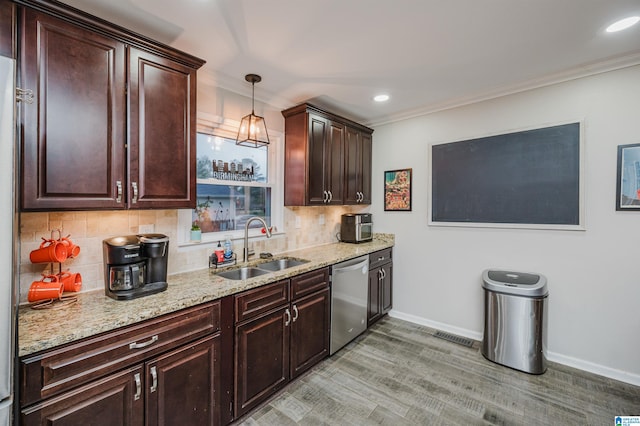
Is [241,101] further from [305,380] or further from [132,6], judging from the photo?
[305,380]

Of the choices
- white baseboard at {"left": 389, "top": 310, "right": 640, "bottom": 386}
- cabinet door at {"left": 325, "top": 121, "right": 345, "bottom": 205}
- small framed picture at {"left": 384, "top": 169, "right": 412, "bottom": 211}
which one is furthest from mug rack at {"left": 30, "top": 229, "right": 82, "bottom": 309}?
white baseboard at {"left": 389, "top": 310, "right": 640, "bottom": 386}

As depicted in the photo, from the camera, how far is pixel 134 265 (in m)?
1.62

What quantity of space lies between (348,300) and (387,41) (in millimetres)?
2286

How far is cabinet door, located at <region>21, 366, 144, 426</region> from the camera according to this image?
1143 millimetres

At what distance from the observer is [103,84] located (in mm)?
1544


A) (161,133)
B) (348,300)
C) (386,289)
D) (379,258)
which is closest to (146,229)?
(161,133)

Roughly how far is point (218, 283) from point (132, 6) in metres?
1.74

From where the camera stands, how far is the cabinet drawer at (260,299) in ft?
6.13

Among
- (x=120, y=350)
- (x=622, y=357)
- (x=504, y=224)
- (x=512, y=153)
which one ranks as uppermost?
(x=512, y=153)

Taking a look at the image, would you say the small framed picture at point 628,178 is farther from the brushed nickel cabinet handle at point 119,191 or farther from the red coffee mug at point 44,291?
the red coffee mug at point 44,291

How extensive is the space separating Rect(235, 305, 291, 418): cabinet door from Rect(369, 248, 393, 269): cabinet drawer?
135cm

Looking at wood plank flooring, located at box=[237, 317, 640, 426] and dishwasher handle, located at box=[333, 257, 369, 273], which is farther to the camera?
dishwasher handle, located at box=[333, 257, 369, 273]

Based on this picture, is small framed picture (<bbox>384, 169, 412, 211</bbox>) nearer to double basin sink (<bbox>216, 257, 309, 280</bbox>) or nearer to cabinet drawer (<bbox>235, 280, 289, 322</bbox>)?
double basin sink (<bbox>216, 257, 309, 280</bbox>)

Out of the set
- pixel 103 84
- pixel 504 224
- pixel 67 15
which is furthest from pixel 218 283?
pixel 504 224
